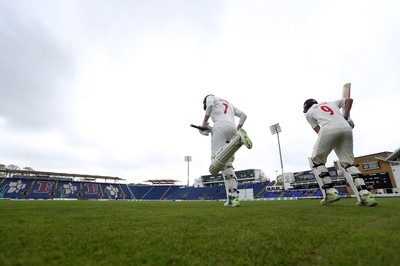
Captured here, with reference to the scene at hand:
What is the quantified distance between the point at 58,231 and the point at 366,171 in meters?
35.6

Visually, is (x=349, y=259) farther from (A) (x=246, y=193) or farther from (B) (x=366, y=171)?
(A) (x=246, y=193)

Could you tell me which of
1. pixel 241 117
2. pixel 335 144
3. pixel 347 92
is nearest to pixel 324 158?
pixel 335 144

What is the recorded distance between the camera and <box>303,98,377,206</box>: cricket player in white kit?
419 centimetres

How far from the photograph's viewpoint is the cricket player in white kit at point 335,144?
4.19m

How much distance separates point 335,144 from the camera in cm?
434

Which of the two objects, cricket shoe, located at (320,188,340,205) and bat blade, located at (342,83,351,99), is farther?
bat blade, located at (342,83,351,99)

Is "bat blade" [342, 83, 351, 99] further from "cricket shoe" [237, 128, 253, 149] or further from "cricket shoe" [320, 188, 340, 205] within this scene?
"cricket shoe" [237, 128, 253, 149]

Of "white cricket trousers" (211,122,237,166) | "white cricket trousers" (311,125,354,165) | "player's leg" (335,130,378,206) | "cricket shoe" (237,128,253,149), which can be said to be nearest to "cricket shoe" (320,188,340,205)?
"player's leg" (335,130,378,206)

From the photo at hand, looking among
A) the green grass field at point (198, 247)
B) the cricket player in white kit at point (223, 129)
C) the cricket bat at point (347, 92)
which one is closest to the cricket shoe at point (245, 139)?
the cricket player in white kit at point (223, 129)

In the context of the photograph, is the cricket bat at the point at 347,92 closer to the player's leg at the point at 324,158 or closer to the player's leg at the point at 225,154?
the player's leg at the point at 324,158

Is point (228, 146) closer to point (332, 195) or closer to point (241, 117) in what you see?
point (241, 117)

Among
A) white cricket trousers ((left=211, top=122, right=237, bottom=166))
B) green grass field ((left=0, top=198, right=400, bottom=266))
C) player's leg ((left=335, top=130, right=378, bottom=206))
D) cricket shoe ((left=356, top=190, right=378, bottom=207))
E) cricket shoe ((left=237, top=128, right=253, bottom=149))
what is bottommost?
green grass field ((left=0, top=198, right=400, bottom=266))

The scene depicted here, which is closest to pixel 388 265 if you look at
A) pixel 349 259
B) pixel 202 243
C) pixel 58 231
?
pixel 349 259

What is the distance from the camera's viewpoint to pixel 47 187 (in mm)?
41469
